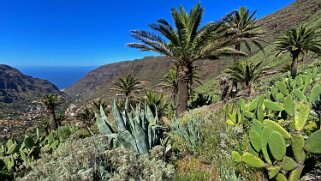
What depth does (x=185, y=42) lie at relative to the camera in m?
15.4

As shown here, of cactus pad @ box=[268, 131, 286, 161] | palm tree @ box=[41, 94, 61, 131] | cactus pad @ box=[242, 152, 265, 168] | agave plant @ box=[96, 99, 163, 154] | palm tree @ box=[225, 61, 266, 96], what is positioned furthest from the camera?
palm tree @ box=[41, 94, 61, 131]

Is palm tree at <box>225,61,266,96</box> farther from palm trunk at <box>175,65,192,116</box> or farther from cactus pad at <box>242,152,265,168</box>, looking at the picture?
cactus pad at <box>242,152,265,168</box>

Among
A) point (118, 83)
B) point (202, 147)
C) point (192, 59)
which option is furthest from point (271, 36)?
point (202, 147)

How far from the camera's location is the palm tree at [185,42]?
15.2 meters

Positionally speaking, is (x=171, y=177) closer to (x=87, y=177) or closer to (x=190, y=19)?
(x=87, y=177)

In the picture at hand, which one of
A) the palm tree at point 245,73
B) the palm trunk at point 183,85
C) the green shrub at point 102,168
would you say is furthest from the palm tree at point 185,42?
the green shrub at point 102,168

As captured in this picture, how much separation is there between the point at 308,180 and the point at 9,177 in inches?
262

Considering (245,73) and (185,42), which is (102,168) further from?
(245,73)

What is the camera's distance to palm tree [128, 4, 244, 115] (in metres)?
15.2

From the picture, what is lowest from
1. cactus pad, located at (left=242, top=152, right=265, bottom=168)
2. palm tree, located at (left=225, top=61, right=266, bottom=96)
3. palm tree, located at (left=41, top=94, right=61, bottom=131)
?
palm tree, located at (left=41, top=94, right=61, bottom=131)

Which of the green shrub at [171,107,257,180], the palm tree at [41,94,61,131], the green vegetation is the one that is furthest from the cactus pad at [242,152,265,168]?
the palm tree at [41,94,61,131]

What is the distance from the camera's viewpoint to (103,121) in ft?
22.8

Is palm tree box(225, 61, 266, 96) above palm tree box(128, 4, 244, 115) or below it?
below

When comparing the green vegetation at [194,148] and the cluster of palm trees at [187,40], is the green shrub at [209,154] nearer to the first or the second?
the green vegetation at [194,148]
